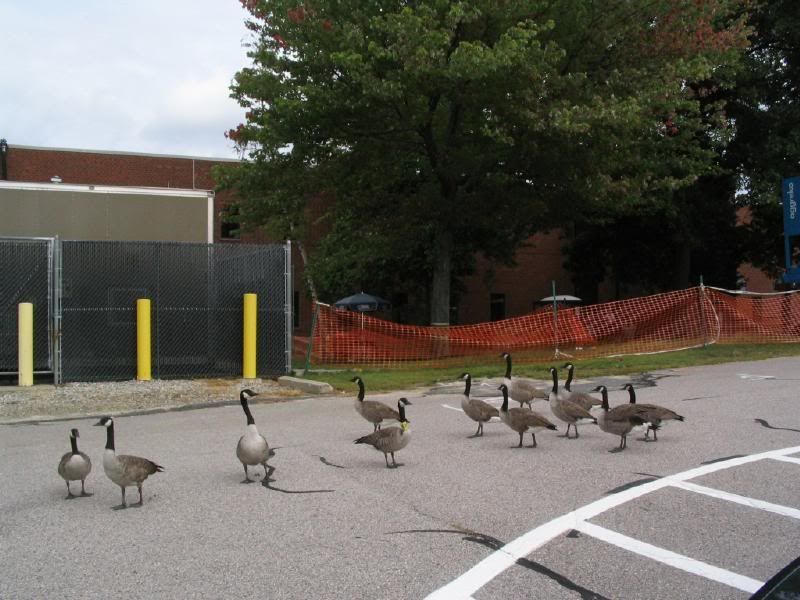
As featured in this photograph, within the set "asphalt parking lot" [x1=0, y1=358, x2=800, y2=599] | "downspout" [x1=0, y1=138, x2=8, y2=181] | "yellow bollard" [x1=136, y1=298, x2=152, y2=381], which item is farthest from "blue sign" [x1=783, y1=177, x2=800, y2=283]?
"downspout" [x1=0, y1=138, x2=8, y2=181]

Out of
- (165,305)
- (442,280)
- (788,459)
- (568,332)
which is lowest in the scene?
(788,459)

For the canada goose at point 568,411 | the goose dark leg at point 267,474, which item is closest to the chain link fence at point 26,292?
the goose dark leg at point 267,474

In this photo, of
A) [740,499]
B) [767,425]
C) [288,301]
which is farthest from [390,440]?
[288,301]

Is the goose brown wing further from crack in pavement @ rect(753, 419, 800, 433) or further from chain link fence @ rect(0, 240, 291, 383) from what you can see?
chain link fence @ rect(0, 240, 291, 383)

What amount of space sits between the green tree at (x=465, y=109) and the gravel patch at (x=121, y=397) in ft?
23.3

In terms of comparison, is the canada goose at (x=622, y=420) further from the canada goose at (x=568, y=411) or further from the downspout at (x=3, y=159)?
the downspout at (x=3, y=159)

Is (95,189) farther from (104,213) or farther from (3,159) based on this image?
(3,159)

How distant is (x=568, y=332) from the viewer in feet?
66.7

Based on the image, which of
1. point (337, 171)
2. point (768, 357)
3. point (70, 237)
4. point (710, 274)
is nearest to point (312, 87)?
point (337, 171)

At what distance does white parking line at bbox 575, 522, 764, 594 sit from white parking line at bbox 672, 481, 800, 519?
144cm

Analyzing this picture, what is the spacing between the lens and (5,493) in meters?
7.25

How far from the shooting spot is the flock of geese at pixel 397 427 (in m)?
6.75

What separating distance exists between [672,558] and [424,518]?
6.27 ft

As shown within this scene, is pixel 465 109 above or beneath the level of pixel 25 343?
above
